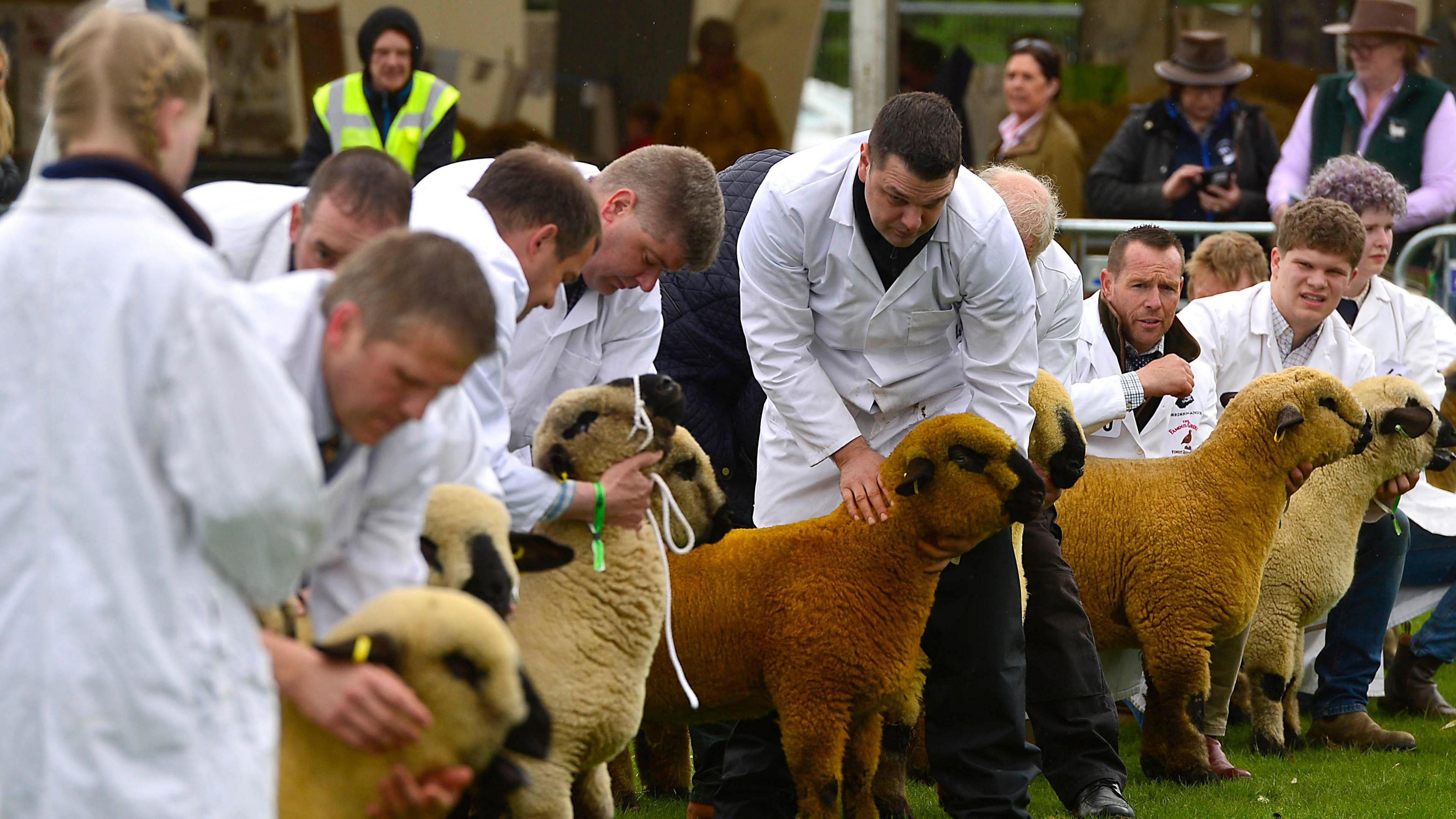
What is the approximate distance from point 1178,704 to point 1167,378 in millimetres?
1218

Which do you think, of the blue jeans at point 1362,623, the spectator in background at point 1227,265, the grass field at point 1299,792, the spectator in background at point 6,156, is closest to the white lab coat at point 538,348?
the grass field at point 1299,792

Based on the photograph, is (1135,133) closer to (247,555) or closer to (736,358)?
(736,358)

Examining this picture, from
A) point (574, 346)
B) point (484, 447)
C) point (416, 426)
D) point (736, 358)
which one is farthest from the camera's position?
point (736, 358)

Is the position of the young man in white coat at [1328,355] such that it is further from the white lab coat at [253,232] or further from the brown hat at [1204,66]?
the white lab coat at [253,232]

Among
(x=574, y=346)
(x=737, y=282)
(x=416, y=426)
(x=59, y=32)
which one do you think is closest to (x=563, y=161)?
(x=574, y=346)

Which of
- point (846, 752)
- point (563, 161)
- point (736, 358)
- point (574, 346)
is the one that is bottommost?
point (846, 752)

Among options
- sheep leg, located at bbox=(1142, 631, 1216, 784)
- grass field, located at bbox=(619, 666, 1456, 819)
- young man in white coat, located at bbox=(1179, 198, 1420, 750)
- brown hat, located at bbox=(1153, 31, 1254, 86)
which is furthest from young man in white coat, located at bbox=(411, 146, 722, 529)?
brown hat, located at bbox=(1153, 31, 1254, 86)

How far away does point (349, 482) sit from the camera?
2.55 m

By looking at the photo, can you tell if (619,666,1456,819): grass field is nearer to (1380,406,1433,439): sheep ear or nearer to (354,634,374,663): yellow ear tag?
(1380,406,1433,439): sheep ear

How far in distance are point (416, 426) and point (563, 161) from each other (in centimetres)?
126

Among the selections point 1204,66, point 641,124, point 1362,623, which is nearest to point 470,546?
point 1362,623

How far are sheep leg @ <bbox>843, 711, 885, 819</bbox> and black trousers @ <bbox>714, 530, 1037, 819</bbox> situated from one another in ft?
0.74

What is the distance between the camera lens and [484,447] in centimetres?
346

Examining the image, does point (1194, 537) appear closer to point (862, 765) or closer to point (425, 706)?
point (862, 765)
